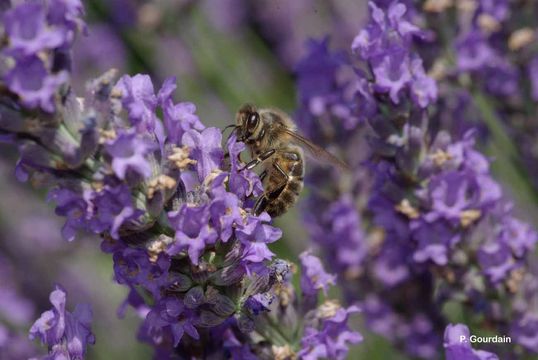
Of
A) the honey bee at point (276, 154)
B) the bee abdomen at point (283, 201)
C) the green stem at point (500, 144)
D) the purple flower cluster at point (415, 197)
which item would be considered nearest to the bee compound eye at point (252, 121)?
the honey bee at point (276, 154)

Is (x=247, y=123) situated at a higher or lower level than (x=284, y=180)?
higher

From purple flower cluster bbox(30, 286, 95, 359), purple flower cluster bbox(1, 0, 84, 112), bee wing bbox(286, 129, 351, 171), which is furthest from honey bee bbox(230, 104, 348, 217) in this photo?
purple flower cluster bbox(1, 0, 84, 112)

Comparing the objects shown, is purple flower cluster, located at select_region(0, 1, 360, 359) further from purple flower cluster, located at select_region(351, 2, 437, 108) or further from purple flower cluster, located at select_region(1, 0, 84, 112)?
purple flower cluster, located at select_region(351, 2, 437, 108)

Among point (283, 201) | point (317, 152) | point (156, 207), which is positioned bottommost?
point (156, 207)

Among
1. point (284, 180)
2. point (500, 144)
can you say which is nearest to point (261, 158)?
point (284, 180)

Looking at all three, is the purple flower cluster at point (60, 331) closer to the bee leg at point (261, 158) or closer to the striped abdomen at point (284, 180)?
the bee leg at point (261, 158)

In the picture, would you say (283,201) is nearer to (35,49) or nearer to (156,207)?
(156,207)

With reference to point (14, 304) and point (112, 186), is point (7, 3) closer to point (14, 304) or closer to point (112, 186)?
point (112, 186)
